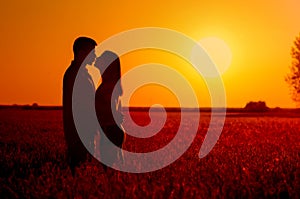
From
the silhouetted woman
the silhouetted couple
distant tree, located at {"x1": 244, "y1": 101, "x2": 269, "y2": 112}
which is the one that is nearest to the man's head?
the silhouetted couple

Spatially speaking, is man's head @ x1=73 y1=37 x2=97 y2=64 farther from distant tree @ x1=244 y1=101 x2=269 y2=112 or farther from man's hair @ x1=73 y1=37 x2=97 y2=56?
distant tree @ x1=244 y1=101 x2=269 y2=112

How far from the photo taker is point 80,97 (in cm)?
1108

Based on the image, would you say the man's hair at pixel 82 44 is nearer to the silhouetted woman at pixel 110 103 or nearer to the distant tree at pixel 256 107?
the silhouetted woman at pixel 110 103

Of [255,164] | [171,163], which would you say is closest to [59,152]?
[171,163]

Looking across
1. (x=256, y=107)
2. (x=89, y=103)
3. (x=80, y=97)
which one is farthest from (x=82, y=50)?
(x=256, y=107)

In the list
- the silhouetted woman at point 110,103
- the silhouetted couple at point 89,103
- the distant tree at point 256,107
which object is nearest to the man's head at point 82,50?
the silhouetted couple at point 89,103

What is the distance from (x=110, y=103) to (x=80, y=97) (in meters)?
0.63

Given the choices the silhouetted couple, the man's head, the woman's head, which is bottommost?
the silhouetted couple

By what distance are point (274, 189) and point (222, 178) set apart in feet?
3.27

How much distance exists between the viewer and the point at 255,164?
9.91 metres

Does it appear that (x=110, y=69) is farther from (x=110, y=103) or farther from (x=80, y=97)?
(x=80, y=97)

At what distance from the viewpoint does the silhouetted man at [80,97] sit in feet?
35.9

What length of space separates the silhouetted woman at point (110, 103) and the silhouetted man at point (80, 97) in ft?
0.66

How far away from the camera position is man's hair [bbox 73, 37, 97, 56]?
10953mm
